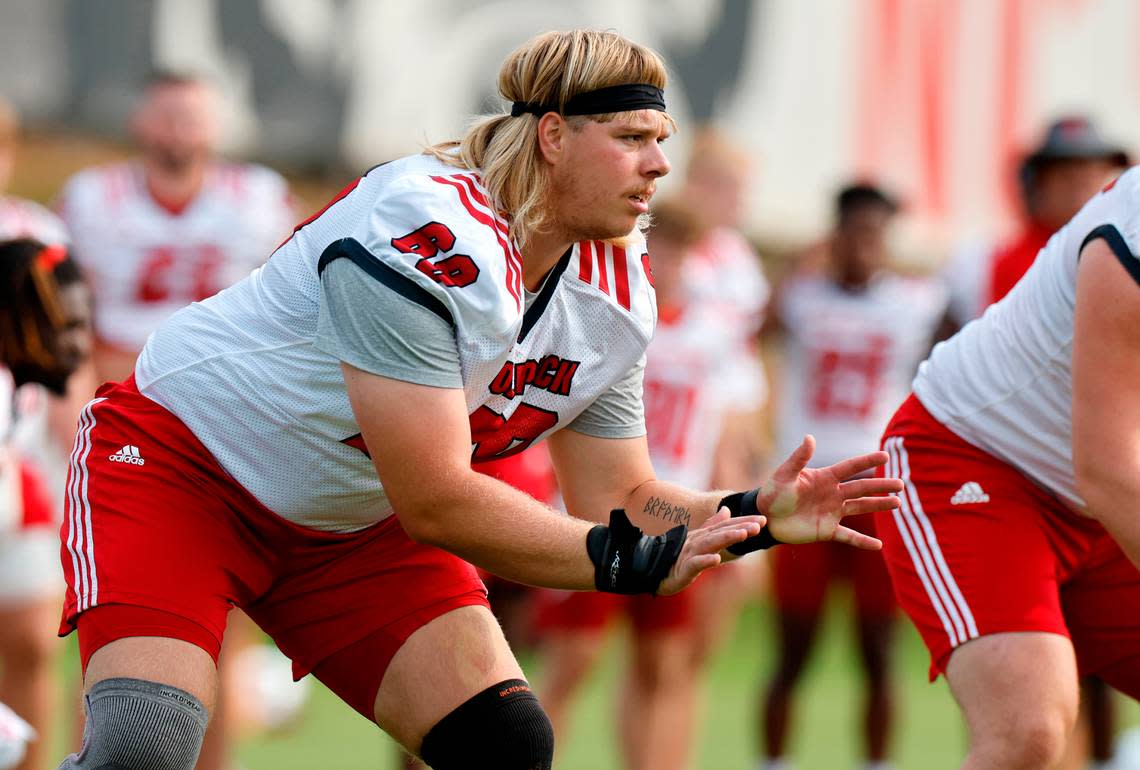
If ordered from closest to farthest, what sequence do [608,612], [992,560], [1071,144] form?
1. [992,560]
2. [1071,144]
3. [608,612]

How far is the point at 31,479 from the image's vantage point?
233 inches

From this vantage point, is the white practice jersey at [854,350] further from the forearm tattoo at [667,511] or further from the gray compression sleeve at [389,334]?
the gray compression sleeve at [389,334]

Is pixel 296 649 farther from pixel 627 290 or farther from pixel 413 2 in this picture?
pixel 413 2

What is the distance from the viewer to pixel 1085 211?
382 cm

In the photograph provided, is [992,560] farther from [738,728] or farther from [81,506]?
[738,728]

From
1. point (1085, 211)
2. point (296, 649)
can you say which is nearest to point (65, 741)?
point (296, 649)

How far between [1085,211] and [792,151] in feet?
27.9

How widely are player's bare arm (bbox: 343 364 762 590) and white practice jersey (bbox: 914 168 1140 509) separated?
1.08 m

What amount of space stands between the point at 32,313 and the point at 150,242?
3032 mm

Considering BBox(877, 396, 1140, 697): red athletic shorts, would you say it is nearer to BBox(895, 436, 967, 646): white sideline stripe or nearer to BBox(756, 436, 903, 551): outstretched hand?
BBox(895, 436, 967, 646): white sideline stripe

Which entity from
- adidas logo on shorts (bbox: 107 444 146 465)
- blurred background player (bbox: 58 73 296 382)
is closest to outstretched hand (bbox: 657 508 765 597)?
adidas logo on shorts (bbox: 107 444 146 465)

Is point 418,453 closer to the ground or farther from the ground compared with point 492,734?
farther from the ground

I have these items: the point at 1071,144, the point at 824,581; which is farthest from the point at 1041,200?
the point at 824,581

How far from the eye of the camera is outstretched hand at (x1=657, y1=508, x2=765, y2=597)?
315cm
